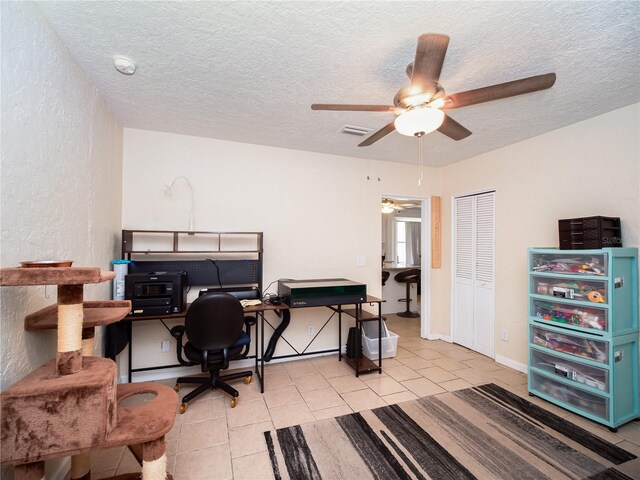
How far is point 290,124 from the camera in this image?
2633mm

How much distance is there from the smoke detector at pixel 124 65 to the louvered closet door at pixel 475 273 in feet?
12.2

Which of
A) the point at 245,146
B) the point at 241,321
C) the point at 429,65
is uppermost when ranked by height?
the point at 245,146

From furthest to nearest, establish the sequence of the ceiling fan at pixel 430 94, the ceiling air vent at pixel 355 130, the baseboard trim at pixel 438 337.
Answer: the baseboard trim at pixel 438 337 → the ceiling air vent at pixel 355 130 → the ceiling fan at pixel 430 94

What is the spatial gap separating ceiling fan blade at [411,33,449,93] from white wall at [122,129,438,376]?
6.78 feet

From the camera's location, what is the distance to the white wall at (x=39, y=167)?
1.18m

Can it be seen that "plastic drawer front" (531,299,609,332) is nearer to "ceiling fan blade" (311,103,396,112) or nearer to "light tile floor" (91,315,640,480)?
"light tile floor" (91,315,640,480)

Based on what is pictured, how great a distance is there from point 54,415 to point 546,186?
3922mm

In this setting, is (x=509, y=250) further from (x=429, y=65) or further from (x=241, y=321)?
(x=241, y=321)

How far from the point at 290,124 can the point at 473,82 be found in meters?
1.53

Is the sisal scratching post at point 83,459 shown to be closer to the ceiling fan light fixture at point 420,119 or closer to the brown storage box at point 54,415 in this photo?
the brown storage box at point 54,415

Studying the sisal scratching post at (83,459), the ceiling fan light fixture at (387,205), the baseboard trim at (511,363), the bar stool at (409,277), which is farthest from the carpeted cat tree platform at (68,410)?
the ceiling fan light fixture at (387,205)

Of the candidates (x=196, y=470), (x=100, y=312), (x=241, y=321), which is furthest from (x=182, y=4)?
(x=196, y=470)

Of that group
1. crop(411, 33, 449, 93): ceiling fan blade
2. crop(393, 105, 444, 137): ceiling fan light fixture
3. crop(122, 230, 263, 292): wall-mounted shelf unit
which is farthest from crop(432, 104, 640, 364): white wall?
crop(122, 230, 263, 292): wall-mounted shelf unit

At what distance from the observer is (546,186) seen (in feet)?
9.21
